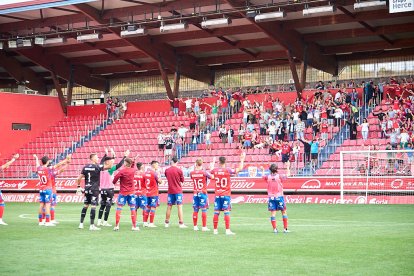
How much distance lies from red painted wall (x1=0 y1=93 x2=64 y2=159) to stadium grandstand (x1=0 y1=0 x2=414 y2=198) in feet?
0.26

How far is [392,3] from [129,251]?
1932cm

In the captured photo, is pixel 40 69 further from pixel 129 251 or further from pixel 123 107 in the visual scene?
pixel 129 251

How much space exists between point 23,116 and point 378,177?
27.1 m

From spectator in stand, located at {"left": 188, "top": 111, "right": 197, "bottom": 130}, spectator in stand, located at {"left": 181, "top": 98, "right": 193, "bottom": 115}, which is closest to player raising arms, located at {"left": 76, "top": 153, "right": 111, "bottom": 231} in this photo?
spectator in stand, located at {"left": 188, "top": 111, "right": 197, "bottom": 130}

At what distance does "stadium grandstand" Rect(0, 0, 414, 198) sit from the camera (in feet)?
120

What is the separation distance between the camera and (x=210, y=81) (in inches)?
1945

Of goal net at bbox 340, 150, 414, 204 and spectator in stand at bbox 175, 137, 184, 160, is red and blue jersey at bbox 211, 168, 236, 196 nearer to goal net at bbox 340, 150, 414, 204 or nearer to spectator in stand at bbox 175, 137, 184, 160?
goal net at bbox 340, 150, 414, 204

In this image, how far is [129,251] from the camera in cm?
1452

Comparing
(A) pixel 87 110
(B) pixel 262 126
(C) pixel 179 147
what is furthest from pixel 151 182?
(A) pixel 87 110

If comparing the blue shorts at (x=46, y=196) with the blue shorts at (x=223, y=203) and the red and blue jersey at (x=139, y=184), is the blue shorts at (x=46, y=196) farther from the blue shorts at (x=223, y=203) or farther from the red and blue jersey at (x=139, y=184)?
the blue shorts at (x=223, y=203)

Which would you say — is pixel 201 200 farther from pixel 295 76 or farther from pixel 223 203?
pixel 295 76

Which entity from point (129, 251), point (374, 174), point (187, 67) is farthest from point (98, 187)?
point (187, 67)

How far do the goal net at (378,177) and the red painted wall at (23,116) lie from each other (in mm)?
24288

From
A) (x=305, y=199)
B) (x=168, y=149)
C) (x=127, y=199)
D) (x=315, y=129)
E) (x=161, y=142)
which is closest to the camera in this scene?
(x=127, y=199)
